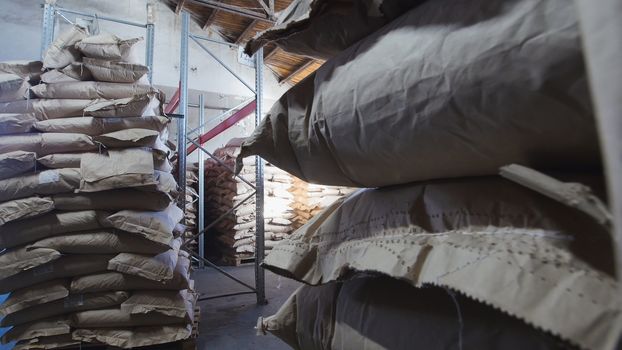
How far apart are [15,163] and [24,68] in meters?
0.75

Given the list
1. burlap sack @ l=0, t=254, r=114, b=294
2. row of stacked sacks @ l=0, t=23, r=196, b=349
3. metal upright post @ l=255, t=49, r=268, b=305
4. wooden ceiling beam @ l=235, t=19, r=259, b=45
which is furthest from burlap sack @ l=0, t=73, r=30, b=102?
wooden ceiling beam @ l=235, t=19, r=259, b=45

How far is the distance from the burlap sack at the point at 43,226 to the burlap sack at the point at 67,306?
0.42m

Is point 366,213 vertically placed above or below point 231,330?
above

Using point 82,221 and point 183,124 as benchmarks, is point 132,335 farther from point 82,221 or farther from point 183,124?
point 183,124

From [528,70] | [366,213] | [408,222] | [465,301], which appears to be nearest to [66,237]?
[366,213]

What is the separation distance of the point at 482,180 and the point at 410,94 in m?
0.24

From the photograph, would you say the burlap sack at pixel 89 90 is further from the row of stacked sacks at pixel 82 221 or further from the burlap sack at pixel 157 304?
the burlap sack at pixel 157 304

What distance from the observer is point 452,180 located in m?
0.87

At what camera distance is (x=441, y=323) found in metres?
0.73

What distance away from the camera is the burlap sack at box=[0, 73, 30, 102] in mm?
2363

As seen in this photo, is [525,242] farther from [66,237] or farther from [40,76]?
[40,76]

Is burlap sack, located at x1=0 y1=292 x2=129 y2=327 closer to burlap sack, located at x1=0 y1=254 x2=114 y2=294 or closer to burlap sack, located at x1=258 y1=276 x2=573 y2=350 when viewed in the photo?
burlap sack, located at x1=0 y1=254 x2=114 y2=294

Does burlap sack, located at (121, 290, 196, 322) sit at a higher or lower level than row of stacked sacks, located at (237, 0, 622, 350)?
lower

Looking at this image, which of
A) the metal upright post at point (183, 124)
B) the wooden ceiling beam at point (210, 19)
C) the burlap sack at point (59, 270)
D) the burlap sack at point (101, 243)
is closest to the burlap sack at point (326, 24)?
the burlap sack at point (101, 243)
